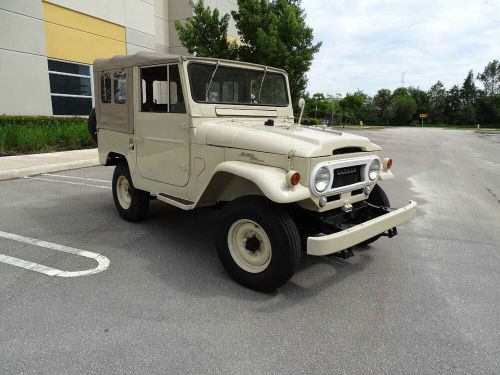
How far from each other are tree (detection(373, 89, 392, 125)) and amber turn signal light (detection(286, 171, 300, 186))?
77.9 meters

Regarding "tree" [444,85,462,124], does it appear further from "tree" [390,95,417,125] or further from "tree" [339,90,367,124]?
"tree" [339,90,367,124]

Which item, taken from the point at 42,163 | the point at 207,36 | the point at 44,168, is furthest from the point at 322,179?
the point at 207,36

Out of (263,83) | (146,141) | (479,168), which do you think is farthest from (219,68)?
(479,168)

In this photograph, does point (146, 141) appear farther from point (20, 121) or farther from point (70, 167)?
point (20, 121)

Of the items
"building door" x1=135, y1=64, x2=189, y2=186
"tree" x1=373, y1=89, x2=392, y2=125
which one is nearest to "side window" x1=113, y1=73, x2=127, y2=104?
"building door" x1=135, y1=64, x2=189, y2=186

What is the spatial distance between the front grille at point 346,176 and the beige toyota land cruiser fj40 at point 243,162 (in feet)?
0.04

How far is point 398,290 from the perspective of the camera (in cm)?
369

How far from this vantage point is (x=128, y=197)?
561 centimetres

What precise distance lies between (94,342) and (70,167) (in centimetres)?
827

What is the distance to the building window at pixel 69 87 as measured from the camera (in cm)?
Answer: 1609

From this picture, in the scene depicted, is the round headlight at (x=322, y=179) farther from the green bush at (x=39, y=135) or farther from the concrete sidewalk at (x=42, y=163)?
the green bush at (x=39, y=135)

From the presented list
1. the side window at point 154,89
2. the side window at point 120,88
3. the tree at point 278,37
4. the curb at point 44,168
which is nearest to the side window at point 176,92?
the side window at point 154,89

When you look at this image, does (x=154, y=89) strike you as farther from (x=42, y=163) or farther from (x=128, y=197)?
(x=42, y=163)

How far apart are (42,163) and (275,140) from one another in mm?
8385
